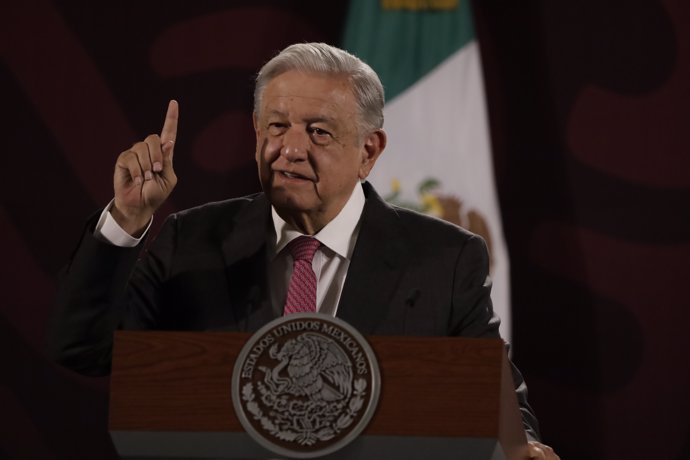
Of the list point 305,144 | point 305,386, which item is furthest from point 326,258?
point 305,386

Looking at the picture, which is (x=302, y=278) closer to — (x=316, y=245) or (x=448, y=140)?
(x=316, y=245)

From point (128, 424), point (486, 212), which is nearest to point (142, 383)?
point (128, 424)

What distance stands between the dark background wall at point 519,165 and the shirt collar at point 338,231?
1.92m

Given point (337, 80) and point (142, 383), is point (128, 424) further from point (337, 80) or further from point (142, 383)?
point (337, 80)

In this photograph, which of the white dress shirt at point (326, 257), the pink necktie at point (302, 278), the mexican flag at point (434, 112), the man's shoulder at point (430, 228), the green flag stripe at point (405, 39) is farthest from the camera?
the green flag stripe at point (405, 39)

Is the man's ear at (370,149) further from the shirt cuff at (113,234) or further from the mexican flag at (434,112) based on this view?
the mexican flag at (434,112)

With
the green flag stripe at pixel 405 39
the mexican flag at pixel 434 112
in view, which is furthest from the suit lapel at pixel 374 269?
the green flag stripe at pixel 405 39

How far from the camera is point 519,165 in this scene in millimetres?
4484

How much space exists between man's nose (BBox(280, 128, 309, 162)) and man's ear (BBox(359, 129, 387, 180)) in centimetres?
20

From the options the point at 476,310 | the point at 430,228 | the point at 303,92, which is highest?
the point at 303,92

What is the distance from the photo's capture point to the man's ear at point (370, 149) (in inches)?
105

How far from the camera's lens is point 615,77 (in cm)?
448

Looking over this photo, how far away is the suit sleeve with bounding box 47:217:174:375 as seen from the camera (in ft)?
7.25

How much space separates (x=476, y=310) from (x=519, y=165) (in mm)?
2039
